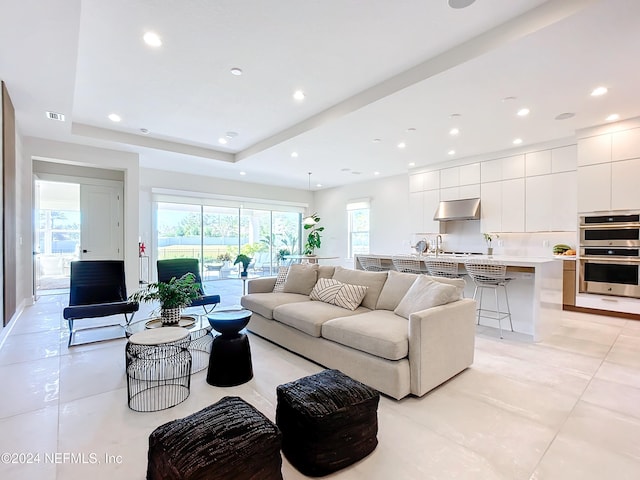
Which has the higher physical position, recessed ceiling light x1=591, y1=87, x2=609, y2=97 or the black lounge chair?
recessed ceiling light x1=591, y1=87, x2=609, y2=97

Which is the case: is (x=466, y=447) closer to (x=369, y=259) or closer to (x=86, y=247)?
(x=369, y=259)

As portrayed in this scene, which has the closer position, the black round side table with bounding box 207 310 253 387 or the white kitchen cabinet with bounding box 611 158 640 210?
the black round side table with bounding box 207 310 253 387

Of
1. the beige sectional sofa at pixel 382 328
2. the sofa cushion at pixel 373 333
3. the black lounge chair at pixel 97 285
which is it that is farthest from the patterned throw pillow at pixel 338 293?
the black lounge chair at pixel 97 285

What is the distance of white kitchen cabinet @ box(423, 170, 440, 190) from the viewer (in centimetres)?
714

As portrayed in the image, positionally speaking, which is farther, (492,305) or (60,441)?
(492,305)

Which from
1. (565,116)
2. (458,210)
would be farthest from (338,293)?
(458,210)

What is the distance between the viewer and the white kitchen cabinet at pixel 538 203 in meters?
5.55

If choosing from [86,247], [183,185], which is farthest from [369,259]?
[86,247]

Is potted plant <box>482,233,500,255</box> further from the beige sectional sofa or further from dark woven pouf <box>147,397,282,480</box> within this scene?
dark woven pouf <box>147,397,282,480</box>

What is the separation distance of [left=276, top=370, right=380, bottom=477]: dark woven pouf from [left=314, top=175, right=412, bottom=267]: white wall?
6.47 metres

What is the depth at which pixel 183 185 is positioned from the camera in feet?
26.4

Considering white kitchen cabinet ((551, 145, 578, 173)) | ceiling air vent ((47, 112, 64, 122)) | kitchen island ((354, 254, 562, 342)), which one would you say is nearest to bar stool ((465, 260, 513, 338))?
kitchen island ((354, 254, 562, 342))

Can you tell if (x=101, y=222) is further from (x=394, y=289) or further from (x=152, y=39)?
(x=394, y=289)

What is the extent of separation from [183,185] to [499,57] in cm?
731
